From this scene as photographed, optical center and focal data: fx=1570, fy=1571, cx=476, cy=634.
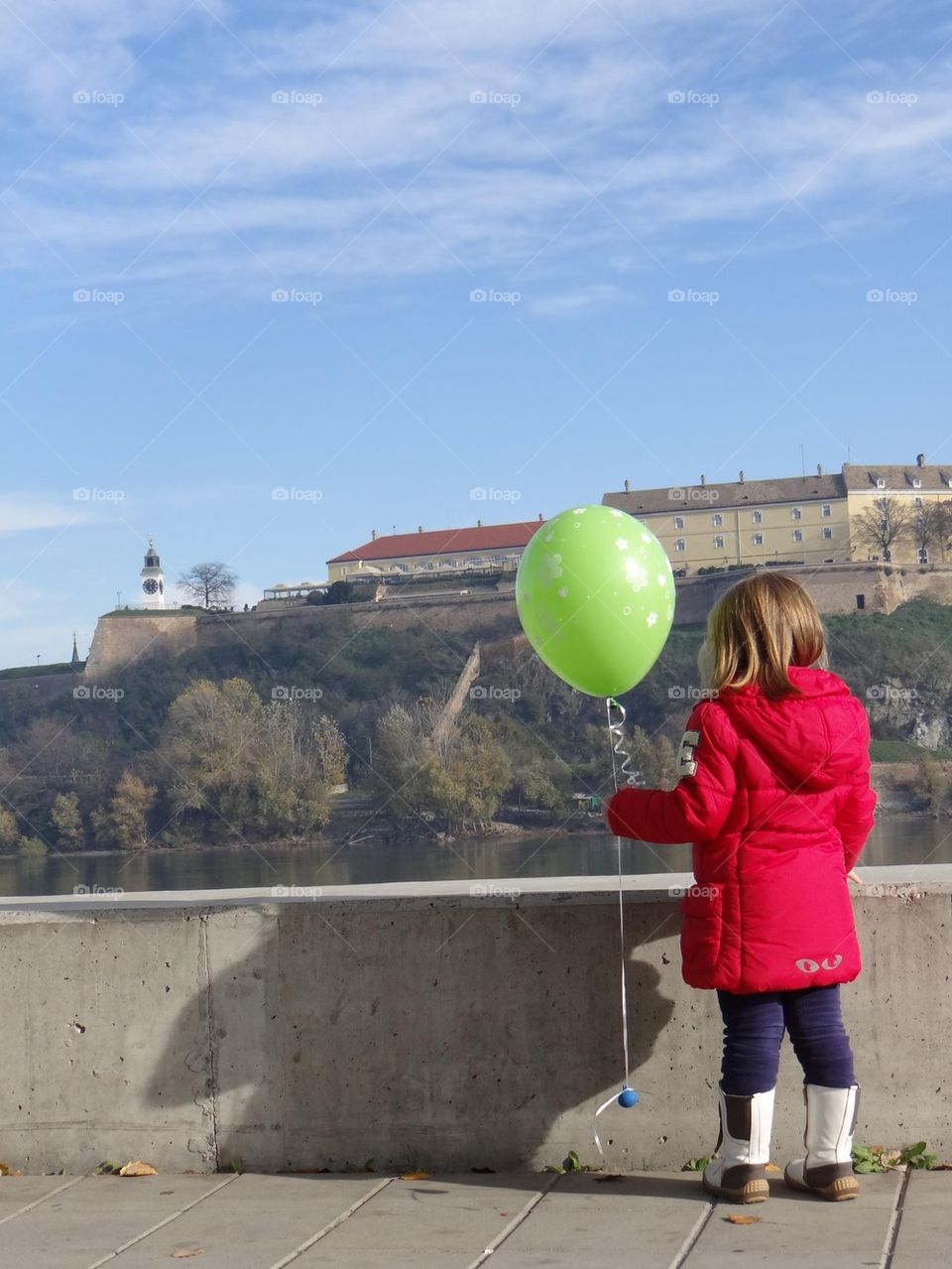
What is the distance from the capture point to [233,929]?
3.90 metres

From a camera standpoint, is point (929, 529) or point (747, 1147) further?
point (929, 529)

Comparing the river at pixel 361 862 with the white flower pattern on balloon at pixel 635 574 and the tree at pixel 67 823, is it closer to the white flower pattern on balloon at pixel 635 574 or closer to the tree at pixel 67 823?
the tree at pixel 67 823

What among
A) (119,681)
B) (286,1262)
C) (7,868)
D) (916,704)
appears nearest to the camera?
(286,1262)

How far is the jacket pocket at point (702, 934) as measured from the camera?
11.0 ft

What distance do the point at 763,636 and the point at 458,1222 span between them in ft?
4.62

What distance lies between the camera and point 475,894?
12.7 ft

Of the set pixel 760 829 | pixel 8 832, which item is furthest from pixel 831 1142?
pixel 8 832

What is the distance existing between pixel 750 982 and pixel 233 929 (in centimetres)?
132

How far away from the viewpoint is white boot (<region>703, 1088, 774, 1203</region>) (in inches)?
132

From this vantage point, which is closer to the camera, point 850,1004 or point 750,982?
point 750,982

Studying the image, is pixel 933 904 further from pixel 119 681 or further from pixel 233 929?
pixel 119 681

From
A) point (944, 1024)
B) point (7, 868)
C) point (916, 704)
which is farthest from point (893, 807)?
point (944, 1024)

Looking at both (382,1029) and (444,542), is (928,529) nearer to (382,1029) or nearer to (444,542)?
(444,542)

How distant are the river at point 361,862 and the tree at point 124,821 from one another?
1.18 m
